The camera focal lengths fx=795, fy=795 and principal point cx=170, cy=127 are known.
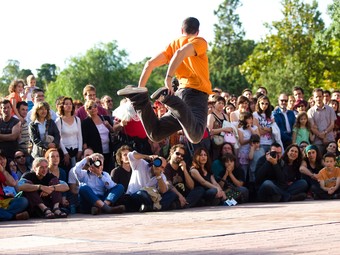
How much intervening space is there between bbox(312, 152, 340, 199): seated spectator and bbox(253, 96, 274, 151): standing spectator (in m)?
1.16

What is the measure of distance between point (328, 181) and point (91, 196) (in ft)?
16.2

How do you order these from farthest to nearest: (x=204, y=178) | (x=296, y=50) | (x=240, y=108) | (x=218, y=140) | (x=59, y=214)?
1. (x=296, y=50)
2. (x=240, y=108)
3. (x=218, y=140)
4. (x=204, y=178)
5. (x=59, y=214)

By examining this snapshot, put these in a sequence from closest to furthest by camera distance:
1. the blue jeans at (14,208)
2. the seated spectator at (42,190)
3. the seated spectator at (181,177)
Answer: the blue jeans at (14,208)
the seated spectator at (42,190)
the seated spectator at (181,177)

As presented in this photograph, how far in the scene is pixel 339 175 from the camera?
15.2 meters

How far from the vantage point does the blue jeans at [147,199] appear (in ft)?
42.8

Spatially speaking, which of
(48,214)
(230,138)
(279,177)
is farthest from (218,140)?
(48,214)

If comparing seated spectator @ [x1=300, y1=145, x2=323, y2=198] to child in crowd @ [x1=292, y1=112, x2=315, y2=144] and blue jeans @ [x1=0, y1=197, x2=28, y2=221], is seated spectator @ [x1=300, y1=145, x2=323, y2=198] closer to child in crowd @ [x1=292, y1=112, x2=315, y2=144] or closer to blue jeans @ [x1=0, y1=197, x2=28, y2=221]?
child in crowd @ [x1=292, y1=112, x2=315, y2=144]

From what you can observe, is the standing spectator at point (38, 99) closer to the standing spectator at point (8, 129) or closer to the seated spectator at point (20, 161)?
the standing spectator at point (8, 129)

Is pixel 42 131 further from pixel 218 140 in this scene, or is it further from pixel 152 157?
pixel 218 140

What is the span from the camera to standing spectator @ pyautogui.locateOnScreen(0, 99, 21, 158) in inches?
516

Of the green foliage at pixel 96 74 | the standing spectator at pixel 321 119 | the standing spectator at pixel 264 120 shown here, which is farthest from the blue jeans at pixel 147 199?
the green foliage at pixel 96 74

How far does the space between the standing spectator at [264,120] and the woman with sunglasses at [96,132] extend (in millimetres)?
3045

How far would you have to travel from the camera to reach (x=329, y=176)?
1518 cm

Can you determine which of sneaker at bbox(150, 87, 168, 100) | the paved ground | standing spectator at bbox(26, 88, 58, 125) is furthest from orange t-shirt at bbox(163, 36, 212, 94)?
standing spectator at bbox(26, 88, 58, 125)
